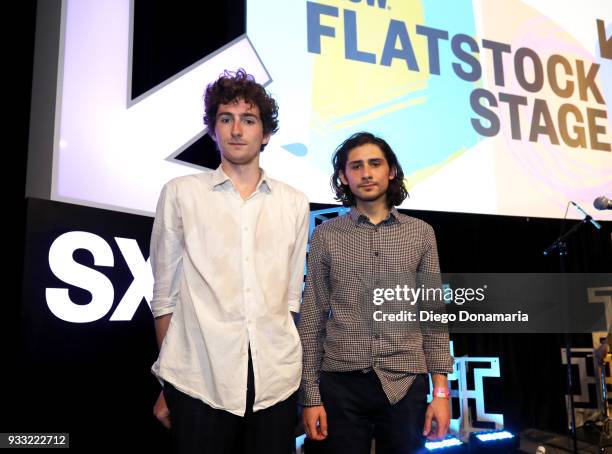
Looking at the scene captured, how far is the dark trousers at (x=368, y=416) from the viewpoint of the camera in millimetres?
1293

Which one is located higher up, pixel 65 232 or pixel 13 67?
pixel 13 67

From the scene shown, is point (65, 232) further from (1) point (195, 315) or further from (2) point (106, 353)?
(1) point (195, 315)

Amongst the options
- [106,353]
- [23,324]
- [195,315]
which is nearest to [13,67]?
[23,324]

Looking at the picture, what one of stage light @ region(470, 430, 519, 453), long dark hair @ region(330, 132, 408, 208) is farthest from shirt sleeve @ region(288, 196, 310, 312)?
stage light @ region(470, 430, 519, 453)

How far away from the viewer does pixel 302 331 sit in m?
1.40

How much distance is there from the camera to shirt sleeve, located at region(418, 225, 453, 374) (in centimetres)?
138

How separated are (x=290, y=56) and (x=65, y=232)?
53.7 inches

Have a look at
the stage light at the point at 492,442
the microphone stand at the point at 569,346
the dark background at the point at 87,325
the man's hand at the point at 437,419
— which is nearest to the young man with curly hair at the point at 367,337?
the man's hand at the point at 437,419

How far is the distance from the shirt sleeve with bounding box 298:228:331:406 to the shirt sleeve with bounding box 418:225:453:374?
0.97 feet

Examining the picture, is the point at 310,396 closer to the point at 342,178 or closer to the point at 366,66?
the point at 342,178

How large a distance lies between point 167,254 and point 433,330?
79cm

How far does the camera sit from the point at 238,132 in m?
1.27

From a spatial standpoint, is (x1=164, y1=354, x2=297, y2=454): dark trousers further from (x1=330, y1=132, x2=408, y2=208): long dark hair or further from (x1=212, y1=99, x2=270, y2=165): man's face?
(x1=330, y1=132, x2=408, y2=208): long dark hair

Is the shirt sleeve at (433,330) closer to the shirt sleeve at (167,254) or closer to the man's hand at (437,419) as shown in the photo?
the man's hand at (437,419)
